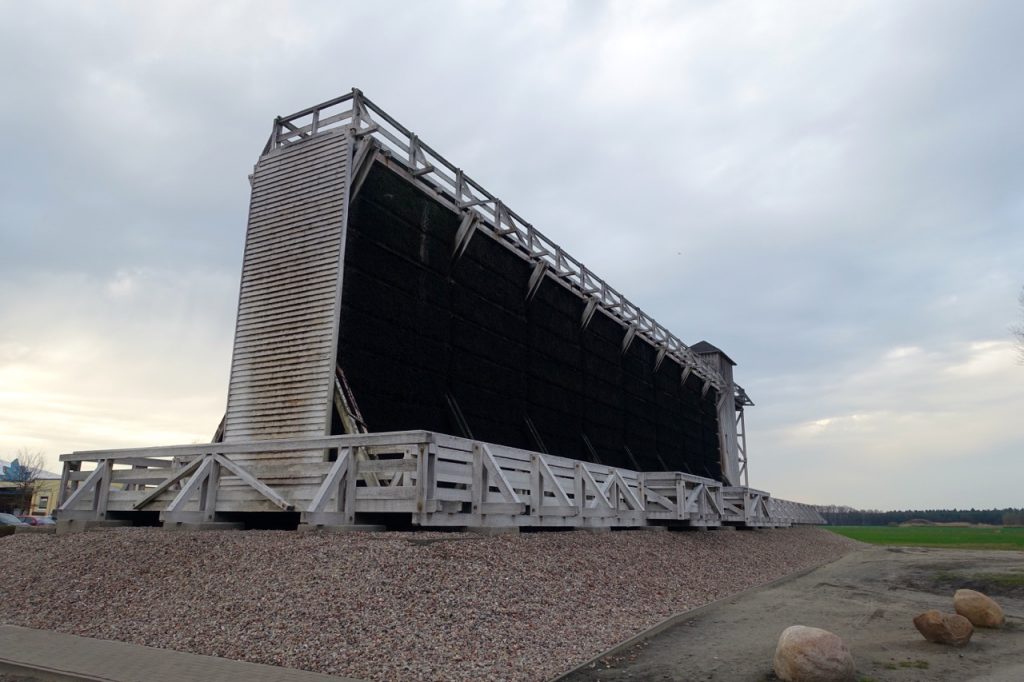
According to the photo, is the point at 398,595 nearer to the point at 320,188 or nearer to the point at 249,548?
the point at 249,548

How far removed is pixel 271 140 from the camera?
1600 centimetres

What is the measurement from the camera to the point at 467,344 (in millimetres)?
17375

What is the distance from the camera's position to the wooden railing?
9422 mm

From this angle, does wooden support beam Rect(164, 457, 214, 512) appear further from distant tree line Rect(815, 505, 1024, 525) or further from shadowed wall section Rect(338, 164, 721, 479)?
distant tree line Rect(815, 505, 1024, 525)

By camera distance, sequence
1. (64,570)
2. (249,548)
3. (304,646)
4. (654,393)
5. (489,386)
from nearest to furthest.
Result: (304,646) → (249,548) → (64,570) → (489,386) → (654,393)

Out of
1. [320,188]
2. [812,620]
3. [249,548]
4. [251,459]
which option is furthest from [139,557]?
[812,620]

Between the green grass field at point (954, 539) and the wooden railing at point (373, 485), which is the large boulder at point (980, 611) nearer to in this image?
the wooden railing at point (373, 485)

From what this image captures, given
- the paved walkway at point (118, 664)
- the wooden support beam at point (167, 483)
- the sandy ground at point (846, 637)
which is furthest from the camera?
the wooden support beam at point (167, 483)

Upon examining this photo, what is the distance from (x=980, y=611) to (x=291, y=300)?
1309 cm

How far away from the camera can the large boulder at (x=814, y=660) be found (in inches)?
237

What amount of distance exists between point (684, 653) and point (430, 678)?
3237mm

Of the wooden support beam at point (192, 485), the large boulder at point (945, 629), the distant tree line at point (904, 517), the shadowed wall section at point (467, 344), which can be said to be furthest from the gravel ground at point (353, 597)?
the distant tree line at point (904, 517)

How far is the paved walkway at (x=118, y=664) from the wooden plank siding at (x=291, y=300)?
5796 millimetres

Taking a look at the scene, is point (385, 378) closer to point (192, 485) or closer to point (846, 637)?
point (192, 485)
